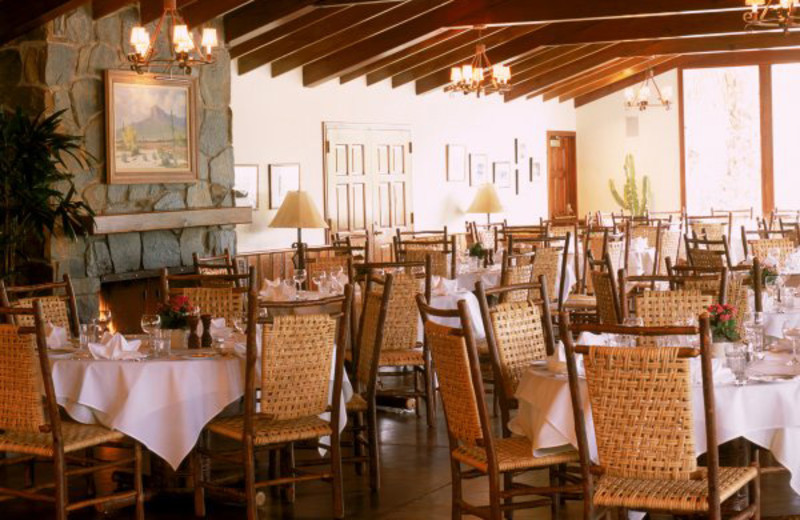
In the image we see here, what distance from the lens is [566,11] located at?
12.7 m

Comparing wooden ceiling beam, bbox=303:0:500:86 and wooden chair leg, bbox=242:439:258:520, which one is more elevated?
wooden ceiling beam, bbox=303:0:500:86

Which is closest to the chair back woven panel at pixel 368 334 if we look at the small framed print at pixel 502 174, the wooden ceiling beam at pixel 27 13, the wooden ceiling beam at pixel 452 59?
the wooden ceiling beam at pixel 27 13

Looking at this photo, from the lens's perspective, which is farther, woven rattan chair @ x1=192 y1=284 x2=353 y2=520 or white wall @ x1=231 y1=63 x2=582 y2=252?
white wall @ x1=231 y1=63 x2=582 y2=252

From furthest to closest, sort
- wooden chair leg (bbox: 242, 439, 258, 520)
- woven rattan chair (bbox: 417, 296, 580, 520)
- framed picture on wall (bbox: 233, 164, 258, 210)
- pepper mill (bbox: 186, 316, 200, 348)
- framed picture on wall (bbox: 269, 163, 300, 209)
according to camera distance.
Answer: framed picture on wall (bbox: 269, 163, 300, 209) → framed picture on wall (bbox: 233, 164, 258, 210) → pepper mill (bbox: 186, 316, 200, 348) → wooden chair leg (bbox: 242, 439, 258, 520) → woven rattan chair (bbox: 417, 296, 580, 520)

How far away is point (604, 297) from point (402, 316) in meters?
1.19

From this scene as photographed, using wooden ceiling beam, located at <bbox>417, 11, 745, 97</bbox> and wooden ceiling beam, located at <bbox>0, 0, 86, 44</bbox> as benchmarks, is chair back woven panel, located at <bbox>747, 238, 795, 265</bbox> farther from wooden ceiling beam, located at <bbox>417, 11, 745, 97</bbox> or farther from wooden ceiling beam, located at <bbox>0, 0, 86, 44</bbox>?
wooden ceiling beam, located at <bbox>0, 0, 86, 44</bbox>

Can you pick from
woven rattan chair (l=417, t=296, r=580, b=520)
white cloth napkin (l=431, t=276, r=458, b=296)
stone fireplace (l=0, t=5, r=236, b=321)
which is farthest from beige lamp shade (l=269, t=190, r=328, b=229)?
woven rattan chair (l=417, t=296, r=580, b=520)

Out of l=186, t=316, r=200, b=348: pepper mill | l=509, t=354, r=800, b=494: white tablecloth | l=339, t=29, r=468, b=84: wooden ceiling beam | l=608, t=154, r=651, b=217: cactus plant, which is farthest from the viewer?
l=608, t=154, r=651, b=217: cactus plant

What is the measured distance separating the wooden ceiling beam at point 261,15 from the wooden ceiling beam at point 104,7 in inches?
75.2

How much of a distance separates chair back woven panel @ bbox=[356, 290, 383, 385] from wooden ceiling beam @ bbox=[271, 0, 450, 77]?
645 centimetres

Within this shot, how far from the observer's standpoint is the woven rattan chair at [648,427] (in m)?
3.96

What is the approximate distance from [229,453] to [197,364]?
0.50 meters

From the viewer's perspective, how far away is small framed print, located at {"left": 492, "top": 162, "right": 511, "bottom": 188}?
18375 mm

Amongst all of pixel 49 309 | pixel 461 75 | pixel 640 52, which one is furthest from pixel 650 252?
pixel 49 309
